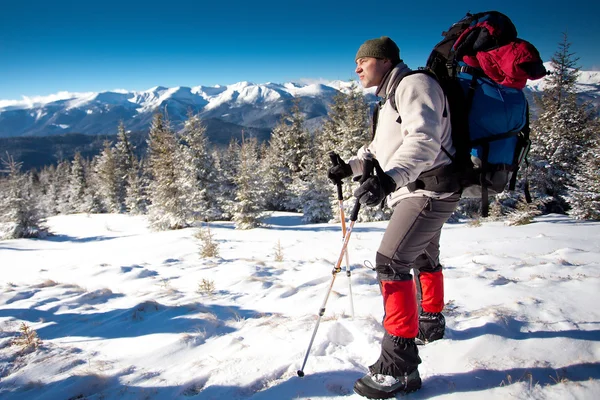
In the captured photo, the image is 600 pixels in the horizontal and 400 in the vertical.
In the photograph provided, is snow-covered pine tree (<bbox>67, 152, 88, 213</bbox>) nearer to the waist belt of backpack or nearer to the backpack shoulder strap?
the backpack shoulder strap

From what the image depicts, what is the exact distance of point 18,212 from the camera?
65.5 feet

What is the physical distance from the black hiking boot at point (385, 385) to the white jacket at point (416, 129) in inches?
49.5

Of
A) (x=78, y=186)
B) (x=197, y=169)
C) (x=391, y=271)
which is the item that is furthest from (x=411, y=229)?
(x=78, y=186)

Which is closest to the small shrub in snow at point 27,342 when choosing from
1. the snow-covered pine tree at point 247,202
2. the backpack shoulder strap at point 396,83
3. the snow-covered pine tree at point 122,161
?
the backpack shoulder strap at point 396,83

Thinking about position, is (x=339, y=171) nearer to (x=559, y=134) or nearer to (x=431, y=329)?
(x=431, y=329)

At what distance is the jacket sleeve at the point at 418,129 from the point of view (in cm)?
180

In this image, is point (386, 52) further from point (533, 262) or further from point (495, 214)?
point (495, 214)

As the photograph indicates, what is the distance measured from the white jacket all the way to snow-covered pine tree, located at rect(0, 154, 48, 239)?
25.5 metres

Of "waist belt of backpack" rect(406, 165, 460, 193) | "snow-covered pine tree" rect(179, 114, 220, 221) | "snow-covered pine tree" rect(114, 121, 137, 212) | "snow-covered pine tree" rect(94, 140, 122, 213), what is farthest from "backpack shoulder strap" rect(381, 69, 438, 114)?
"snow-covered pine tree" rect(94, 140, 122, 213)

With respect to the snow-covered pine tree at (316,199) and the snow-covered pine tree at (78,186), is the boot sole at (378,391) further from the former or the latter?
the snow-covered pine tree at (78,186)

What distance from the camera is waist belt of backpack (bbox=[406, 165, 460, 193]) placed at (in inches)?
79.4

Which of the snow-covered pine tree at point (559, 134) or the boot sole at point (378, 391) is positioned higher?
the snow-covered pine tree at point (559, 134)

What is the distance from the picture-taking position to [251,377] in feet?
7.50

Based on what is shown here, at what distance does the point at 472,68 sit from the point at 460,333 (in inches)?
86.2
